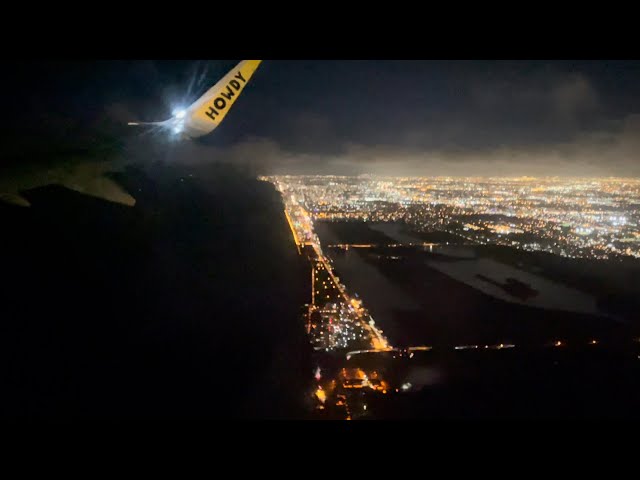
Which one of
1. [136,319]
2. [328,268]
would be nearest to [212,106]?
[136,319]

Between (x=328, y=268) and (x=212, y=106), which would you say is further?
(x=328, y=268)

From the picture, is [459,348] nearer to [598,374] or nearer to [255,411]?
[598,374]

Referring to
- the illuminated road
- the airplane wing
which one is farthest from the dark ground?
the illuminated road

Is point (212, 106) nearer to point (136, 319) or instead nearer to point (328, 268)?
point (136, 319)

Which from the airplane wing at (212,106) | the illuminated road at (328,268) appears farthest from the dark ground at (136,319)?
the illuminated road at (328,268)

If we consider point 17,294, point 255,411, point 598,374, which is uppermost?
point 17,294

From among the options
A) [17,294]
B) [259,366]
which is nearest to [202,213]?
[259,366]
